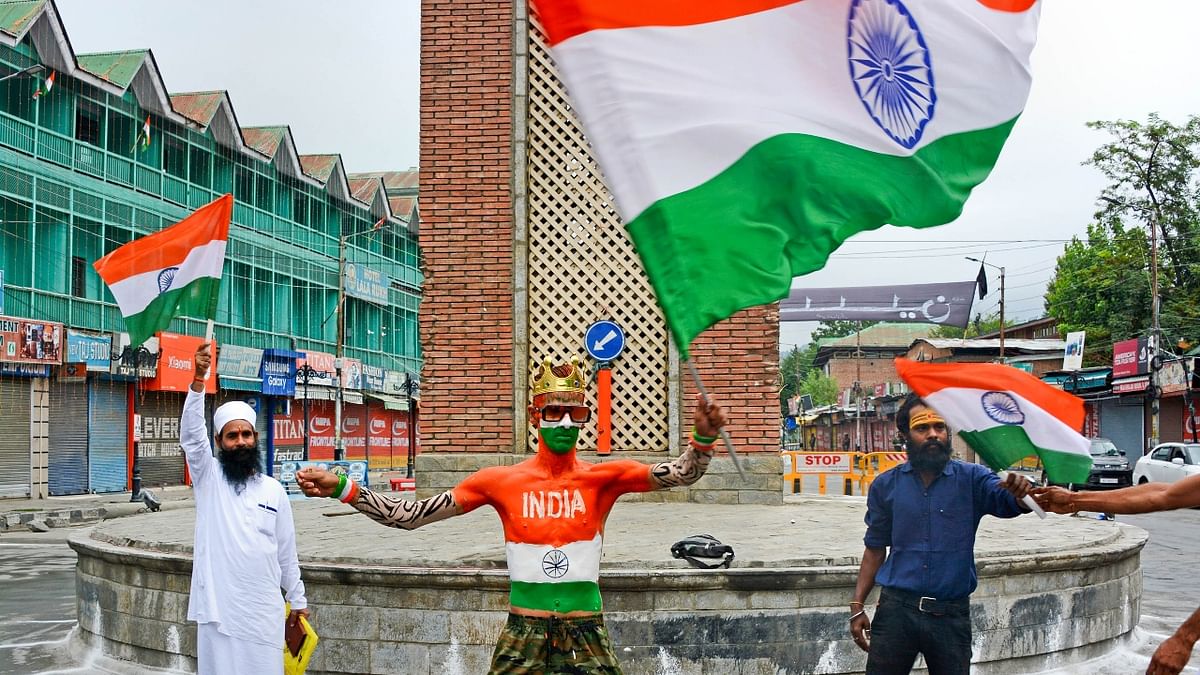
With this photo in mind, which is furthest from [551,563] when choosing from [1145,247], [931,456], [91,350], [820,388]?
[820,388]

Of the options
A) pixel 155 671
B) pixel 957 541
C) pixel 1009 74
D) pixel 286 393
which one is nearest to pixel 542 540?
pixel 957 541

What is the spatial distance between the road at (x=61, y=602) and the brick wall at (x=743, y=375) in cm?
405

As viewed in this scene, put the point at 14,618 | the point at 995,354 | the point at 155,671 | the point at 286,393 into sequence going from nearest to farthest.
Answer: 1. the point at 155,671
2. the point at 14,618
3. the point at 286,393
4. the point at 995,354

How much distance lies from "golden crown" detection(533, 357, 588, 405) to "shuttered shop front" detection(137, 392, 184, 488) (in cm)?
2985

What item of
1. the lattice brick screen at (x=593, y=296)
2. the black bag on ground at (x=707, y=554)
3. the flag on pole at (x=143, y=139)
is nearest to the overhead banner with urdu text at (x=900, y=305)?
the flag on pole at (x=143, y=139)

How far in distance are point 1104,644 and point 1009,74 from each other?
5230mm

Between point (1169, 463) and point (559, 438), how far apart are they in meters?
28.2

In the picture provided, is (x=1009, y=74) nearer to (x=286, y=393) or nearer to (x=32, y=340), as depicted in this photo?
(x=32, y=340)

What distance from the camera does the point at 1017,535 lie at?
9578 millimetres

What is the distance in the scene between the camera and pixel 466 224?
1298cm

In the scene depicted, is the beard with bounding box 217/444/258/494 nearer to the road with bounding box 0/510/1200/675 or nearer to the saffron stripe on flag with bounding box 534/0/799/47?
the saffron stripe on flag with bounding box 534/0/799/47

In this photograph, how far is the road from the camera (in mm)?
8734

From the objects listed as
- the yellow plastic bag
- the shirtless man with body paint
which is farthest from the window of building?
the shirtless man with body paint

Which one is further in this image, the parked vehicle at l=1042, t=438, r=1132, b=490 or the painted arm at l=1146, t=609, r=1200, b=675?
the parked vehicle at l=1042, t=438, r=1132, b=490
